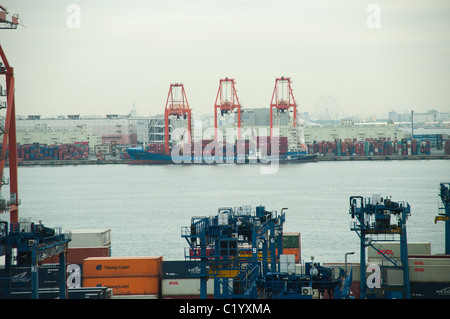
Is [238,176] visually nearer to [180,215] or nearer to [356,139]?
[180,215]

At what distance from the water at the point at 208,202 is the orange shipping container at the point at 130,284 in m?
8.90

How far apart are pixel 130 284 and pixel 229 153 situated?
2783 inches

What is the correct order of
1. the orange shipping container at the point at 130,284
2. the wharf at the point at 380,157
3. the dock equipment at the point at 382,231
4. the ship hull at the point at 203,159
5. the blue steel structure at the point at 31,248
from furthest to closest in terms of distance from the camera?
the wharf at the point at 380,157 → the ship hull at the point at 203,159 → the orange shipping container at the point at 130,284 → the dock equipment at the point at 382,231 → the blue steel structure at the point at 31,248

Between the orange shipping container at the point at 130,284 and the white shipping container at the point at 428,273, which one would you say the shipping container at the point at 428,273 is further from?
the orange shipping container at the point at 130,284

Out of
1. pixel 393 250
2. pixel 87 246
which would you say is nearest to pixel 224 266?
pixel 393 250

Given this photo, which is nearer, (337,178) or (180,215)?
(180,215)

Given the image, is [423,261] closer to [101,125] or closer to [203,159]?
[203,159]

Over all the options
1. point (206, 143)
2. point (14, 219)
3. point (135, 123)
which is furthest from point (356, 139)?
point (14, 219)

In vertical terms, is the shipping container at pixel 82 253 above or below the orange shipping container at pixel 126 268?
below

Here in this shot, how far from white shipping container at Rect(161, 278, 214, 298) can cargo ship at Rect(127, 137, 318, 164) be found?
69122 mm

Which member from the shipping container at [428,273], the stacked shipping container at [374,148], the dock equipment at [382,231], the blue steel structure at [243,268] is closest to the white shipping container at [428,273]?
the shipping container at [428,273]

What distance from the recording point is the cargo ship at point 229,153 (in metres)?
84.1

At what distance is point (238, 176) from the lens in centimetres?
6556
